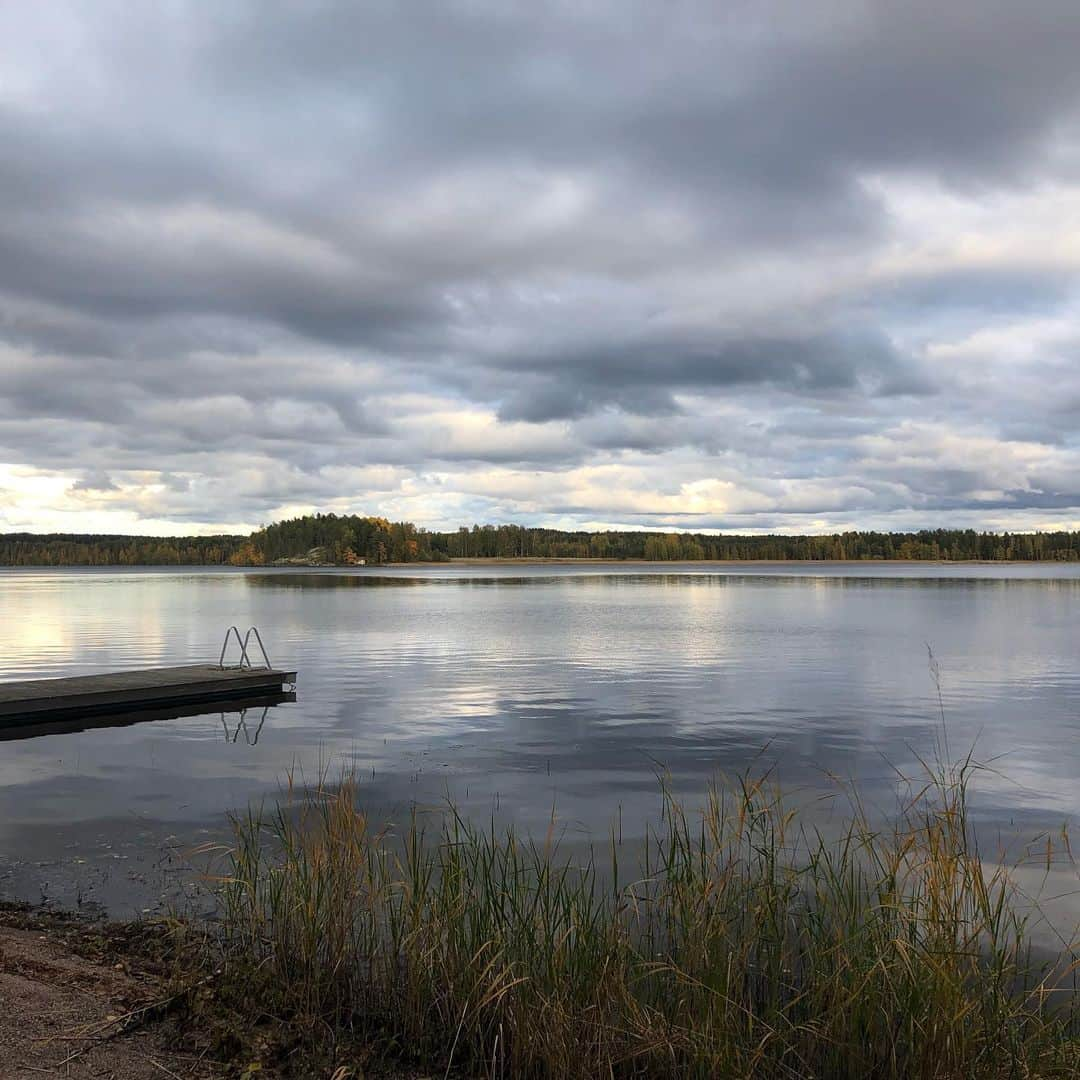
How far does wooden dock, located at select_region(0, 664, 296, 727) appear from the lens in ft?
71.4

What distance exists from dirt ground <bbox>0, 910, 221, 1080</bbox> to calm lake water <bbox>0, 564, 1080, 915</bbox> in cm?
202

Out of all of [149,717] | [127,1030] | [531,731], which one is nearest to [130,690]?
[149,717]

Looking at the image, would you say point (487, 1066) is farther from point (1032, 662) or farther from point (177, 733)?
point (1032, 662)

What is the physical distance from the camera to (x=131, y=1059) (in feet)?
18.2

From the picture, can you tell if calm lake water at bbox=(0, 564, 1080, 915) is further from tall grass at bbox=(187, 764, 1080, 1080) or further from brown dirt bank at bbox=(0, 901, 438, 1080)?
tall grass at bbox=(187, 764, 1080, 1080)

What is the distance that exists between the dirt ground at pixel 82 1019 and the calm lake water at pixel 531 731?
202 centimetres

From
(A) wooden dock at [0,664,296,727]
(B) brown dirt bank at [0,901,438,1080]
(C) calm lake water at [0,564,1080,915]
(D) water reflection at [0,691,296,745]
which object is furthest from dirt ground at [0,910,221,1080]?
(A) wooden dock at [0,664,296,727]

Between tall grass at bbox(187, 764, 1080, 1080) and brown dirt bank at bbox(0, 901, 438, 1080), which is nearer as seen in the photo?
brown dirt bank at bbox(0, 901, 438, 1080)

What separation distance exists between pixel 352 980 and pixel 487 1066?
1.39 metres

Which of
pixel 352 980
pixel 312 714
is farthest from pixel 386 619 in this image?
pixel 352 980

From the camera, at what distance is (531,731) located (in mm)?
19672

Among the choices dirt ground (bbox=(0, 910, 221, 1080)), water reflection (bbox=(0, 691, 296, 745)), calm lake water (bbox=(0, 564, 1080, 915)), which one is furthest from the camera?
water reflection (bbox=(0, 691, 296, 745))

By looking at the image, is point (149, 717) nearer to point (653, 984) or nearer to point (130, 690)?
point (130, 690)

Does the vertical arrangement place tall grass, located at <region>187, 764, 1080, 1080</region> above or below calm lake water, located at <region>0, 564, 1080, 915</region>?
above
